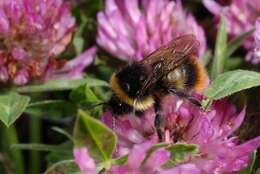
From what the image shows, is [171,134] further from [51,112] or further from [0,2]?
[0,2]

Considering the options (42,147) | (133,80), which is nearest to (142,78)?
(133,80)

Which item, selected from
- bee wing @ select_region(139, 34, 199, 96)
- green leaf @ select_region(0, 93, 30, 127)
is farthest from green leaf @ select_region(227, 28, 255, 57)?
green leaf @ select_region(0, 93, 30, 127)

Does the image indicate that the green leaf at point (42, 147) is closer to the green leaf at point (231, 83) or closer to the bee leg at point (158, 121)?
the bee leg at point (158, 121)

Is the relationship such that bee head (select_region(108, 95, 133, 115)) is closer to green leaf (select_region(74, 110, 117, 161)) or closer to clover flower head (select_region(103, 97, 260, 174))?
clover flower head (select_region(103, 97, 260, 174))

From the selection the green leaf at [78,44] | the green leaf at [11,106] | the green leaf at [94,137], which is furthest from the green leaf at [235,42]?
the green leaf at [94,137]

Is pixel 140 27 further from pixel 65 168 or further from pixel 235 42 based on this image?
pixel 65 168

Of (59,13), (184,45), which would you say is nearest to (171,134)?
(184,45)
